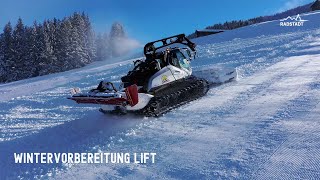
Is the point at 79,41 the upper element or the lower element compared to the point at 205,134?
upper

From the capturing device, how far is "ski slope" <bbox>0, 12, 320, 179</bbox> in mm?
6168

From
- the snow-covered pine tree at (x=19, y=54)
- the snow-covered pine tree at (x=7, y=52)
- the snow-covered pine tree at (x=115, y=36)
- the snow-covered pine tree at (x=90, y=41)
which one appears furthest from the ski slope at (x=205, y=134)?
the snow-covered pine tree at (x=115, y=36)

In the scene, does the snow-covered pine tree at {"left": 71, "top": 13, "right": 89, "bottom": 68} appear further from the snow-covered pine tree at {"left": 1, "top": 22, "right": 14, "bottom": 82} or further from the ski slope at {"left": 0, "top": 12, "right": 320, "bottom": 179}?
the ski slope at {"left": 0, "top": 12, "right": 320, "bottom": 179}

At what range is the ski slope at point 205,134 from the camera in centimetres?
617

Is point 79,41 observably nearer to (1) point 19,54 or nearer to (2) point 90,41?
(2) point 90,41

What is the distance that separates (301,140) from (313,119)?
3.91ft

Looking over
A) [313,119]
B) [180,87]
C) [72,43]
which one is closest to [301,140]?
[313,119]

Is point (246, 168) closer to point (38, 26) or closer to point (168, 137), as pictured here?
point (168, 137)

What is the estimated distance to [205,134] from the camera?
26.0 feet

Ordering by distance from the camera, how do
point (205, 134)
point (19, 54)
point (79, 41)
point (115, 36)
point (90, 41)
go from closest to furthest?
point (205, 134) < point (19, 54) < point (79, 41) < point (90, 41) < point (115, 36)

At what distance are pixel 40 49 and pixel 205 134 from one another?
2340 inches

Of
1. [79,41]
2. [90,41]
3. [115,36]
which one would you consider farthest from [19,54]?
[115,36]

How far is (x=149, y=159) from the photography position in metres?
7.09

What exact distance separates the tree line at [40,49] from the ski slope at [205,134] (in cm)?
5057
